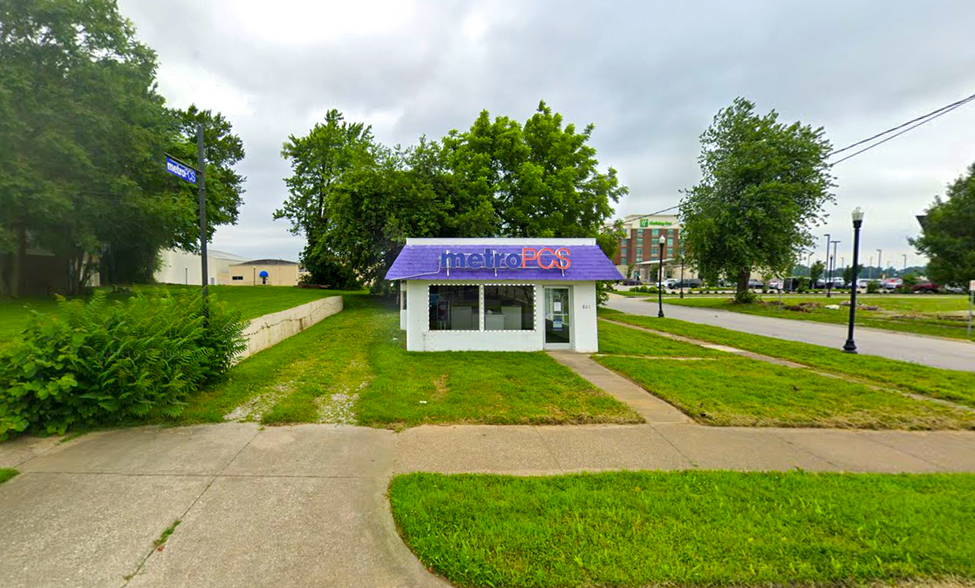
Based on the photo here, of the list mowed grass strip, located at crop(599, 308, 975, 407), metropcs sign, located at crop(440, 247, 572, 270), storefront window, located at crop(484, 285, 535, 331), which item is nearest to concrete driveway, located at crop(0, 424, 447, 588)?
metropcs sign, located at crop(440, 247, 572, 270)

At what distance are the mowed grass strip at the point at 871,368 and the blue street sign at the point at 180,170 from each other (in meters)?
14.1

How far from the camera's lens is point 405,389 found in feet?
22.1

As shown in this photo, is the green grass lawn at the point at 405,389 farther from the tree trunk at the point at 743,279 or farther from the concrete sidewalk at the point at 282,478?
the tree trunk at the point at 743,279

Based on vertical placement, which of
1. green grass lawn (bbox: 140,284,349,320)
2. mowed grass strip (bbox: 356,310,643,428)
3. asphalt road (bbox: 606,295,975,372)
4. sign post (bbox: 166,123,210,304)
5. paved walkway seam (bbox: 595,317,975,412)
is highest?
sign post (bbox: 166,123,210,304)

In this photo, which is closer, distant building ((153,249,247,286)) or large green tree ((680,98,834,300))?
large green tree ((680,98,834,300))

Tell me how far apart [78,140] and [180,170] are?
55.9 ft

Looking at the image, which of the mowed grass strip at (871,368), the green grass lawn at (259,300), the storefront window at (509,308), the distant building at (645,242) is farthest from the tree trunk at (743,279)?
the distant building at (645,242)

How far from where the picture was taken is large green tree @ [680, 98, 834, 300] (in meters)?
28.6

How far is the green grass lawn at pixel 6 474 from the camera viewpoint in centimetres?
356

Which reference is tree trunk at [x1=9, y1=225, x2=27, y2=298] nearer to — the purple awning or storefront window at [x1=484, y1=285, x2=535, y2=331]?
the purple awning

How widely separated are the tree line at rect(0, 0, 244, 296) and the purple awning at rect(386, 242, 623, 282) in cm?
1632

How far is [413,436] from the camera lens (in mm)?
4824

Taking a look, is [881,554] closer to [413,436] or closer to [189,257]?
[413,436]

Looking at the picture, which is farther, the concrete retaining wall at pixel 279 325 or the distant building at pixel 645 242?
the distant building at pixel 645 242
